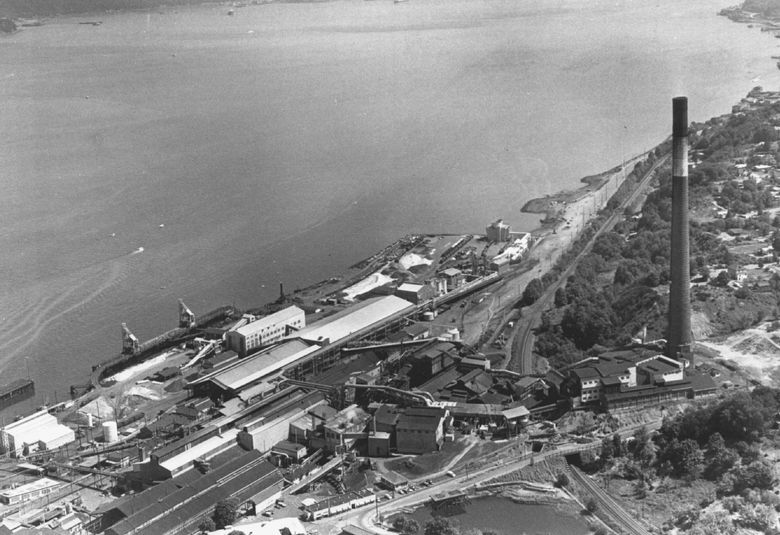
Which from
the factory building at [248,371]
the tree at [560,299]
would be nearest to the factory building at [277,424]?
the factory building at [248,371]

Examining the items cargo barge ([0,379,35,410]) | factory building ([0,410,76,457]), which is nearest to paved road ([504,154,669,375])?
factory building ([0,410,76,457])

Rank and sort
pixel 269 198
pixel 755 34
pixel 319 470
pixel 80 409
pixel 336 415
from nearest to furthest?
1. pixel 319 470
2. pixel 336 415
3. pixel 80 409
4. pixel 269 198
5. pixel 755 34

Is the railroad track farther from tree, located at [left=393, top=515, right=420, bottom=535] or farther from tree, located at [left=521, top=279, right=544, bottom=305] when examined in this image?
tree, located at [left=521, top=279, right=544, bottom=305]

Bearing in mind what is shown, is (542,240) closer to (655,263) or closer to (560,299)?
(655,263)

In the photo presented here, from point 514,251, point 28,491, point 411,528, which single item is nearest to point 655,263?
point 514,251

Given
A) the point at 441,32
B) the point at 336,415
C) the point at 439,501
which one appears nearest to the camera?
the point at 439,501

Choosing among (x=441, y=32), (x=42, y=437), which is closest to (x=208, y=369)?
(x=42, y=437)

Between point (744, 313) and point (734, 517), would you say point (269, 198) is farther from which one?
point (734, 517)
